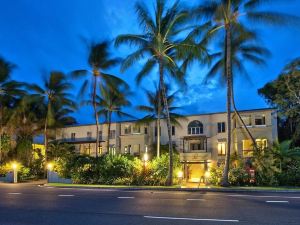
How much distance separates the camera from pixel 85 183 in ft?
86.6

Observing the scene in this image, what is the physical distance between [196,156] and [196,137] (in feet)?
7.04

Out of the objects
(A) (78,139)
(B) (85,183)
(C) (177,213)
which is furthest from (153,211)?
(A) (78,139)

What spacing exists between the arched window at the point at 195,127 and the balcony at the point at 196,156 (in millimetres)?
2257

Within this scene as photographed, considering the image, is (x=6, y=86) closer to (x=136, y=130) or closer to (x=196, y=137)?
(x=136, y=130)

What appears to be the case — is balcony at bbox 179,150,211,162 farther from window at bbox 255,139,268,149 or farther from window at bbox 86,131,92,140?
window at bbox 86,131,92,140

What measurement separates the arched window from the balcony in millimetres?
2257

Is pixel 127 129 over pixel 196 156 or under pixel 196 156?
over

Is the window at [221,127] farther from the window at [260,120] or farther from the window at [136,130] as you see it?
the window at [136,130]

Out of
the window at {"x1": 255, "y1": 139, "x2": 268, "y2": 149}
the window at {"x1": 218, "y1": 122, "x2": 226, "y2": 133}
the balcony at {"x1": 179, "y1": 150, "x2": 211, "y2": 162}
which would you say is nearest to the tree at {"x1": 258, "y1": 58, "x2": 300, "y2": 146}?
the window at {"x1": 255, "y1": 139, "x2": 268, "y2": 149}

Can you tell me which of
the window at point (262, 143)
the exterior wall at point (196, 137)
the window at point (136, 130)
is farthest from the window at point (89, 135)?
the window at point (262, 143)

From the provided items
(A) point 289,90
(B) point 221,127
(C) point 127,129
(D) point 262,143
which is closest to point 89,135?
(C) point 127,129

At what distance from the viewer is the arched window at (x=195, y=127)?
3878 centimetres

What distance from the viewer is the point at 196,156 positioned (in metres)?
38.6

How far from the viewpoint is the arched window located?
1527 inches
